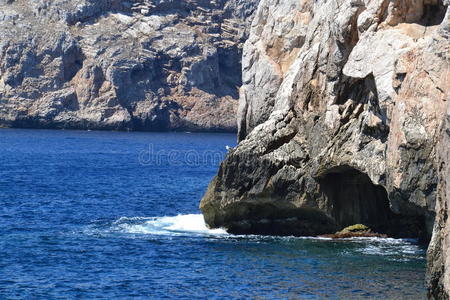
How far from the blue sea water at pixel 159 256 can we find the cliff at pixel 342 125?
1.93 m

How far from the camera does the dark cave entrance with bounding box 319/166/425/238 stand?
45781mm

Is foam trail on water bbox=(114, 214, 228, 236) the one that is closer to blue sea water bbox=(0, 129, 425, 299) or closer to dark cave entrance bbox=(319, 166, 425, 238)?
blue sea water bbox=(0, 129, 425, 299)

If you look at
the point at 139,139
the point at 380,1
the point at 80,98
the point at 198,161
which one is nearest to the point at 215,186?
the point at 380,1

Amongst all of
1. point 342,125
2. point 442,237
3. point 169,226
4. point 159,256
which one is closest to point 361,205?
point 342,125

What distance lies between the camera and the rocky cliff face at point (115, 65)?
6954 inches

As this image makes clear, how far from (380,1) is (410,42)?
10.0 ft

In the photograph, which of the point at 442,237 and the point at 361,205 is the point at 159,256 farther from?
the point at 442,237

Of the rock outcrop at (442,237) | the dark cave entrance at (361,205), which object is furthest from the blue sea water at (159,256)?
the rock outcrop at (442,237)

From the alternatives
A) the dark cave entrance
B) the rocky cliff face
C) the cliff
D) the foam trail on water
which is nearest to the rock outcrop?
the cliff

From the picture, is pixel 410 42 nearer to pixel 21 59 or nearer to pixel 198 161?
pixel 198 161

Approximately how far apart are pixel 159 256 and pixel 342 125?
36.8 ft

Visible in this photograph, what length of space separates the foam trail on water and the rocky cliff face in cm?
12313

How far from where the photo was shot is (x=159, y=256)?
41875 millimetres

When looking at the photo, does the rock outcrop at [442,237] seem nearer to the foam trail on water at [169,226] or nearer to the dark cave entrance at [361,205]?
the dark cave entrance at [361,205]
